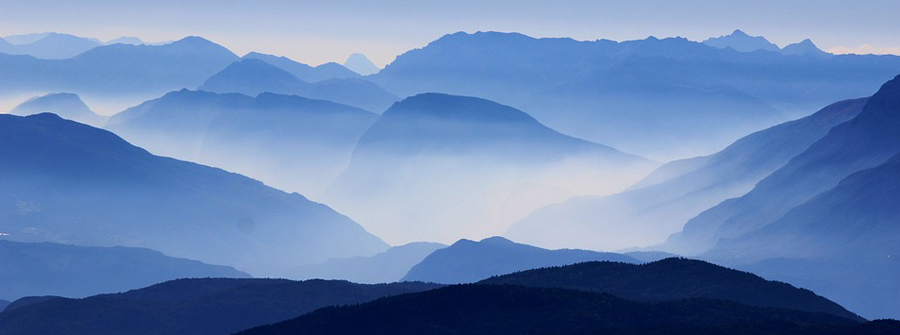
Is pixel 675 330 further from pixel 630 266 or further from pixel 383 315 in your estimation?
pixel 630 266

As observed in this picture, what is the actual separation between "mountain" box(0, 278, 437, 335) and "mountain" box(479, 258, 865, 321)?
19432 mm

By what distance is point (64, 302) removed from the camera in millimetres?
168625

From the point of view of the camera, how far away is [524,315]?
11988cm

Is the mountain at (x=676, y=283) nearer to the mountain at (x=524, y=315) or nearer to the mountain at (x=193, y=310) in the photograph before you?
the mountain at (x=524, y=315)

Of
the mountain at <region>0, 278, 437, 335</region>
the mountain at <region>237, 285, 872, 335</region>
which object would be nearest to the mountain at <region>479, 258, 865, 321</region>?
the mountain at <region>237, 285, 872, 335</region>

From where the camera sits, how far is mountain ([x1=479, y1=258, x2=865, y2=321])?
142m

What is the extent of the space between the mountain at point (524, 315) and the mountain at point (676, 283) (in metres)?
12.3

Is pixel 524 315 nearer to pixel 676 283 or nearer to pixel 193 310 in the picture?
pixel 676 283

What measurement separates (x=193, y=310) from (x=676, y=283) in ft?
181

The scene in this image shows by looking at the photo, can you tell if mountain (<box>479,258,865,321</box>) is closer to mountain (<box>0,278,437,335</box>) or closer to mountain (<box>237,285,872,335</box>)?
→ mountain (<box>237,285,872,335</box>)

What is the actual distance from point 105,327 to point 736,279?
70.3m

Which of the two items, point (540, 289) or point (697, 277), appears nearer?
point (540, 289)

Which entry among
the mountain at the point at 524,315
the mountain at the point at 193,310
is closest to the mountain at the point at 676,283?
the mountain at the point at 524,315

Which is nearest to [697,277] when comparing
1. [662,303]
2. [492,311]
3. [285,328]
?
[662,303]
